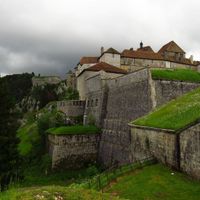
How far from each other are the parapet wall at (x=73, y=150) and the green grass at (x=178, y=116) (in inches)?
617

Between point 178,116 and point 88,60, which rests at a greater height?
point 88,60

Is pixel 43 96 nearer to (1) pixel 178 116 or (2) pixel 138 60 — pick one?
(2) pixel 138 60

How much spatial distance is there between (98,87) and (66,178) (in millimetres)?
12046

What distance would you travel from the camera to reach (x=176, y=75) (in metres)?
29.6

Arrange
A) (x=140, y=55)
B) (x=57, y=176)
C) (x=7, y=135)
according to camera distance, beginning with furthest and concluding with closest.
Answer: (x=140, y=55), (x=57, y=176), (x=7, y=135)

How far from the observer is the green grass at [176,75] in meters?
28.3

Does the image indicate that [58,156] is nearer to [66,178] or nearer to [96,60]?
[66,178]

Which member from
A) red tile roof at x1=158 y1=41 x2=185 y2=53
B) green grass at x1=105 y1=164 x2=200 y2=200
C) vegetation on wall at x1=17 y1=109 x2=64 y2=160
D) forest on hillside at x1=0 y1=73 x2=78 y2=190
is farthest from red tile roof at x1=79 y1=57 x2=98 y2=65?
green grass at x1=105 y1=164 x2=200 y2=200

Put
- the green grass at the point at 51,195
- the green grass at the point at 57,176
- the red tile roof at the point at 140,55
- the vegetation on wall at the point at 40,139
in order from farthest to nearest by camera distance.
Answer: the red tile roof at the point at 140,55
the vegetation on wall at the point at 40,139
the green grass at the point at 57,176
the green grass at the point at 51,195

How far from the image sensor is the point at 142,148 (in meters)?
21.0

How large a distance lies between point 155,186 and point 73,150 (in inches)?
919

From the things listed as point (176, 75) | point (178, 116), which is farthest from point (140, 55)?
point (178, 116)

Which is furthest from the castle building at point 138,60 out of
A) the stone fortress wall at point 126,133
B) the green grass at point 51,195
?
the green grass at point 51,195

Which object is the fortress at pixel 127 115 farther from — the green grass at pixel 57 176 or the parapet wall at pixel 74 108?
the green grass at pixel 57 176
